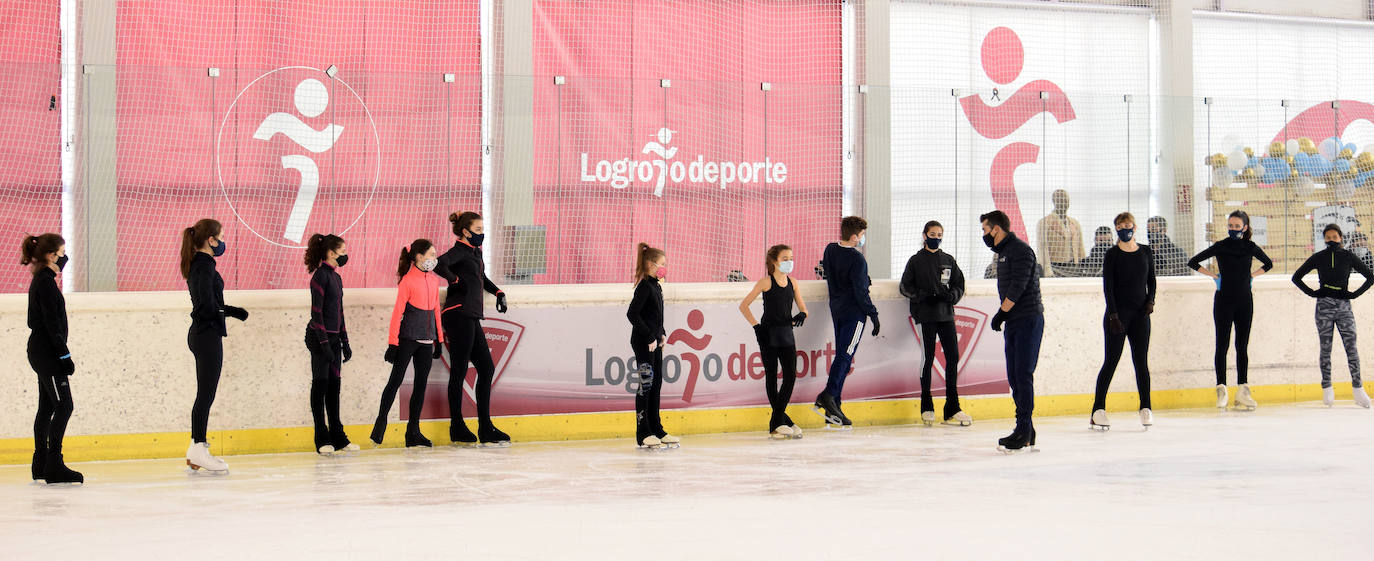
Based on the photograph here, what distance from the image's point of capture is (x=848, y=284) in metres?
9.14

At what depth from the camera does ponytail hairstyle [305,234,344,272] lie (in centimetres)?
784

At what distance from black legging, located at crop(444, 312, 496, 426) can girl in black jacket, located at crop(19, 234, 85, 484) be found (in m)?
2.43

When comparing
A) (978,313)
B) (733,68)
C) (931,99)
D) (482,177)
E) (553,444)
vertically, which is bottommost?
(553,444)

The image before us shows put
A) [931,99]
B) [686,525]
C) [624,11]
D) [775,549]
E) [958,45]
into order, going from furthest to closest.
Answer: [958,45], [624,11], [931,99], [686,525], [775,549]

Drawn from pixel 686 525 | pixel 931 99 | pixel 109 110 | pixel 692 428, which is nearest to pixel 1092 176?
pixel 931 99

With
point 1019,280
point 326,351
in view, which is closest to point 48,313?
point 326,351

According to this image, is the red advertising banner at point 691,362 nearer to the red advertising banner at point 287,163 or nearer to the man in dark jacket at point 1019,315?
the red advertising banner at point 287,163

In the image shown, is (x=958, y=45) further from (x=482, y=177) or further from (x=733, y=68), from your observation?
(x=482, y=177)

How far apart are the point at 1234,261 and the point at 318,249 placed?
750 centimetres

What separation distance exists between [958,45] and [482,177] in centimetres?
814

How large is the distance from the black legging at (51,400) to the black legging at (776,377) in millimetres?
4565

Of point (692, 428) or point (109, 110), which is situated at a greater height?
point (109, 110)

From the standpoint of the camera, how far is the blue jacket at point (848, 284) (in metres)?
9.05

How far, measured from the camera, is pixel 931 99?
10156mm
